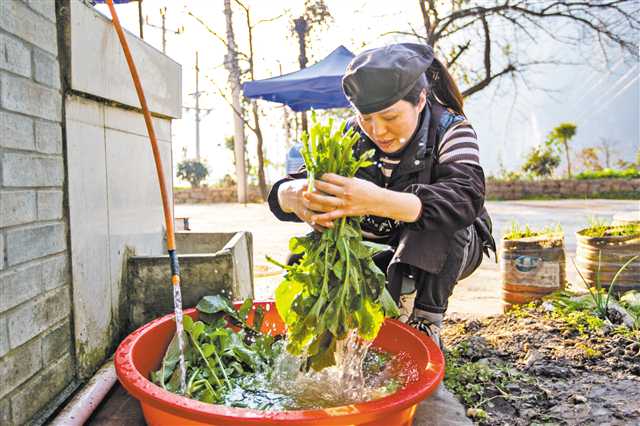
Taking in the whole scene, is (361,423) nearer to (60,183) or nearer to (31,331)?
(31,331)

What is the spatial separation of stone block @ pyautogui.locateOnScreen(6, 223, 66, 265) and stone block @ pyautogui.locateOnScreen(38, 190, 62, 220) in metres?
0.03

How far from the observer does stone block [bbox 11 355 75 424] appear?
137 centimetres

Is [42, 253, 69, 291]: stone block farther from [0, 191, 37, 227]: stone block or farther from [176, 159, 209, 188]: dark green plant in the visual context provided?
[176, 159, 209, 188]: dark green plant

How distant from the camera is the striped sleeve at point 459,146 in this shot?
1.70 m

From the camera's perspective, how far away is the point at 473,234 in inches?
76.9

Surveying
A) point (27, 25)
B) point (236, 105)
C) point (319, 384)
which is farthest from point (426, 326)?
point (236, 105)

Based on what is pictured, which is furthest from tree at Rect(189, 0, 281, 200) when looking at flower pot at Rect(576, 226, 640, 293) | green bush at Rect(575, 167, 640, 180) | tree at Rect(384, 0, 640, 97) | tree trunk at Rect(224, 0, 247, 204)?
flower pot at Rect(576, 226, 640, 293)

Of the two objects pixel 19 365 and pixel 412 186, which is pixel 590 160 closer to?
pixel 412 186

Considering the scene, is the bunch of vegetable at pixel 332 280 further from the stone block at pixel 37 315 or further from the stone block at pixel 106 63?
the stone block at pixel 106 63

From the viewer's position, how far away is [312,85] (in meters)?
7.14

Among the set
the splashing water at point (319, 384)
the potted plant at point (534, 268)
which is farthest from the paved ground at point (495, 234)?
the splashing water at point (319, 384)

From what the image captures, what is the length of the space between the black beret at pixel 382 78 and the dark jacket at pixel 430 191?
240 mm

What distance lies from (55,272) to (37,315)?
16 centimetres

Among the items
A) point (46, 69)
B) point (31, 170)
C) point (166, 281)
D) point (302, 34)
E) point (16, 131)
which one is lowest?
point (166, 281)
